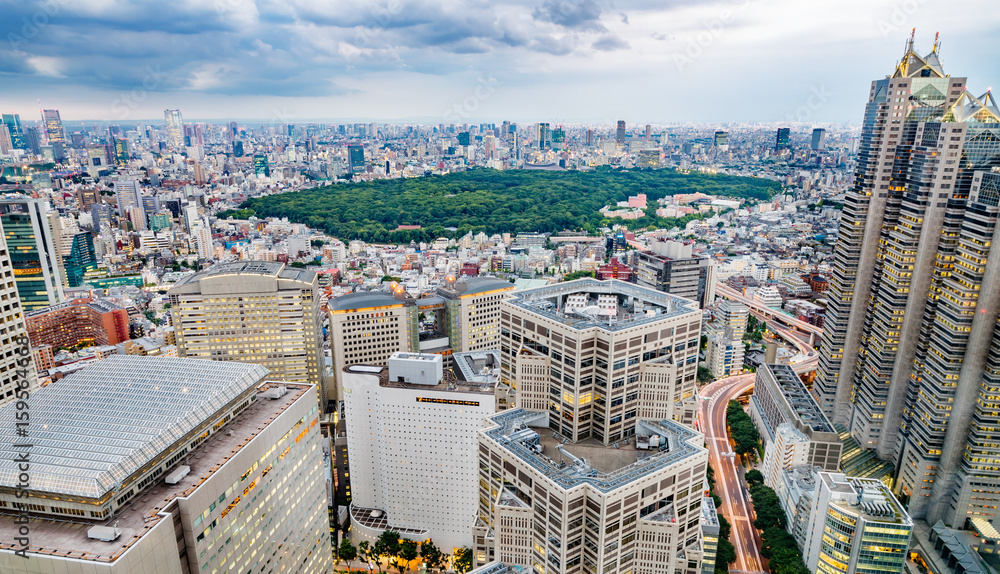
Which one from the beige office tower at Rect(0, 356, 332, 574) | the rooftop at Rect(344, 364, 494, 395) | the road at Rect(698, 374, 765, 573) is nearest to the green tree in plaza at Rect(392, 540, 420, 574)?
the beige office tower at Rect(0, 356, 332, 574)

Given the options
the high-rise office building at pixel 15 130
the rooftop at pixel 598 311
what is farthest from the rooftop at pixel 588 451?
the high-rise office building at pixel 15 130

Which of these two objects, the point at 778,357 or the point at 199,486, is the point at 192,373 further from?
the point at 778,357

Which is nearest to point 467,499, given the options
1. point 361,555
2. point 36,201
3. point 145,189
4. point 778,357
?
point 361,555

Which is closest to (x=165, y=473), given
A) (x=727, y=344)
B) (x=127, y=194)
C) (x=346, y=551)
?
(x=346, y=551)

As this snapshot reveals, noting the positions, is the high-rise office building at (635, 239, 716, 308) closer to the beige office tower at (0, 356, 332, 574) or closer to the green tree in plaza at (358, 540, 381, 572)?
the green tree in plaza at (358, 540, 381, 572)

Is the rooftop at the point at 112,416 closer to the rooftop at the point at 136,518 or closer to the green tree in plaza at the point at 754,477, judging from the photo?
the rooftop at the point at 136,518

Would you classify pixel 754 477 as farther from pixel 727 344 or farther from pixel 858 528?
pixel 727 344
